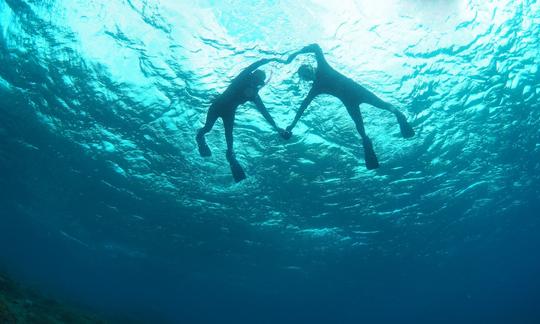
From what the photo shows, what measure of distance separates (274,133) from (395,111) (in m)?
7.09

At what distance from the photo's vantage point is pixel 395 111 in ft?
29.0

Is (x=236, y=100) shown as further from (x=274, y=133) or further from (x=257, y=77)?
(x=274, y=133)

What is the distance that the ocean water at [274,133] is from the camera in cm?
1062

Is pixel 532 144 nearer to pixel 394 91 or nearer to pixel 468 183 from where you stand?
pixel 468 183

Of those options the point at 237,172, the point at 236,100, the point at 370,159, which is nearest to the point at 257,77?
the point at 236,100

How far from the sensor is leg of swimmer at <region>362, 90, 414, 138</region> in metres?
8.68

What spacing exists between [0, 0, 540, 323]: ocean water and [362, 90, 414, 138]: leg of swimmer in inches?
99.0

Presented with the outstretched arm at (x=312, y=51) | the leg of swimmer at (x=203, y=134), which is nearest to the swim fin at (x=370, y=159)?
the outstretched arm at (x=312, y=51)

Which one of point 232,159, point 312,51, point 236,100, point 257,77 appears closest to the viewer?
point 312,51

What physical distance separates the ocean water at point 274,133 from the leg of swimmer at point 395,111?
8.25 ft

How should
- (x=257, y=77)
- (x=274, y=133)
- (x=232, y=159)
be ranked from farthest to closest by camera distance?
(x=274, y=133)
(x=232, y=159)
(x=257, y=77)

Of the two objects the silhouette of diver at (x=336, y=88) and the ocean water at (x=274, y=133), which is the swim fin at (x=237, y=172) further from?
the ocean water at (x=274, y=133)

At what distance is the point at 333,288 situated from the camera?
5191 centimetres

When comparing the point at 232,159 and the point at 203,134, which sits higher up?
the point at 203,134
